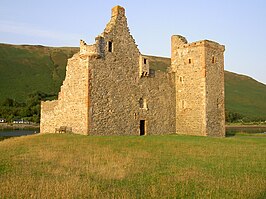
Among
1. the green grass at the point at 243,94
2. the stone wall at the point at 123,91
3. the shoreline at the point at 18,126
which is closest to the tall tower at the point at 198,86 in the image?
the stone wall at the point at 123,91

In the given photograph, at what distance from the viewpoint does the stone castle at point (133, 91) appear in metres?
26.2

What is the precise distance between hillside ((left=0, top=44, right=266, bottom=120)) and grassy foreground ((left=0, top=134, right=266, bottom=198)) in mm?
77960

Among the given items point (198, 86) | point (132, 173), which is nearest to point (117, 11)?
point (198, 86)

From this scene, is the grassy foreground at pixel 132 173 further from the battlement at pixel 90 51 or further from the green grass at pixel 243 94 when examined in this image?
the green grass at pixel 243 94

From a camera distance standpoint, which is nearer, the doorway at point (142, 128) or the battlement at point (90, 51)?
the battlement at point (90, 51)

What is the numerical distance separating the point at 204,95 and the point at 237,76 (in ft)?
458

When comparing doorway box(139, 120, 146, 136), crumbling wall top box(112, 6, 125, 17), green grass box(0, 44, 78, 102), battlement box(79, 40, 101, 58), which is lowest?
doorway box(139, 120, 146, 136)

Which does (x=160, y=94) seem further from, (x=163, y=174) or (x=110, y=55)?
(x=163, y=174)

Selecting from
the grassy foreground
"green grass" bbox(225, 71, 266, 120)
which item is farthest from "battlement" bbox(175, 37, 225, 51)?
"green grass" bbox(225, 71, 266, 120)

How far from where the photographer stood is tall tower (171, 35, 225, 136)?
30.8 metres

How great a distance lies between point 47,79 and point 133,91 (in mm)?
87894

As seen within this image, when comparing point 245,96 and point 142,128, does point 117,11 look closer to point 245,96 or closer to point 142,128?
point 142,128

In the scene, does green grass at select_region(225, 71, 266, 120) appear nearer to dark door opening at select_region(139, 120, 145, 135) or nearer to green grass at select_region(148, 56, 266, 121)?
green grass at select_region(148, 56, 266, 121)

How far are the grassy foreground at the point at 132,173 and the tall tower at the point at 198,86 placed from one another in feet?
38.2
